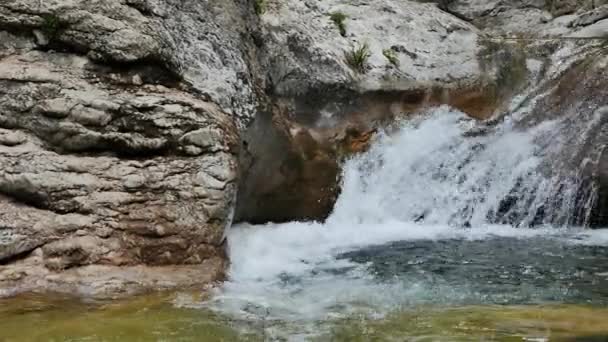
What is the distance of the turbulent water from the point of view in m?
5.81

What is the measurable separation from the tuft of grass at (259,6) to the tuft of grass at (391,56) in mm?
2437

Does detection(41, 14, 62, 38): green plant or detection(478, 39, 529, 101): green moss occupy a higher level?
detection(478, 39, 529, 101): green moss

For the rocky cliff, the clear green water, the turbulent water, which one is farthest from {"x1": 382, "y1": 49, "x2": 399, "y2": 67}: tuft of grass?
the clear green water

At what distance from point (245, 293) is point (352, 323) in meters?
1.42

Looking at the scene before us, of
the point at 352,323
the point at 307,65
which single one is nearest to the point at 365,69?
the point at 307,65

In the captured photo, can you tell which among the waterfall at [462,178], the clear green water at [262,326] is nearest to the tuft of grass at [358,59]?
the waterfall at [462,178]

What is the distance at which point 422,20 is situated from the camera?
1296cm

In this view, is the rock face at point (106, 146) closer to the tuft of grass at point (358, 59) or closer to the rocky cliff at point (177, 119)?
the rocky cliff at point (177, 119)

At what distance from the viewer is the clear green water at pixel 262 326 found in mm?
4492

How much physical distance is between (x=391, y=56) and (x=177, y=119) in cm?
545

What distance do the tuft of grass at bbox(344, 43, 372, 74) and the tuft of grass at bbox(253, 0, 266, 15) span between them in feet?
5.31

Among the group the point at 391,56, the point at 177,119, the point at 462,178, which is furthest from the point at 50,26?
the point at 462,178

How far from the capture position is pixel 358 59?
36.2 ft

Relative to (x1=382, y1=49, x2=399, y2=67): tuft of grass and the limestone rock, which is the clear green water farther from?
(x1=382, y1=49, x2=399, y2=67): tuft of grass
